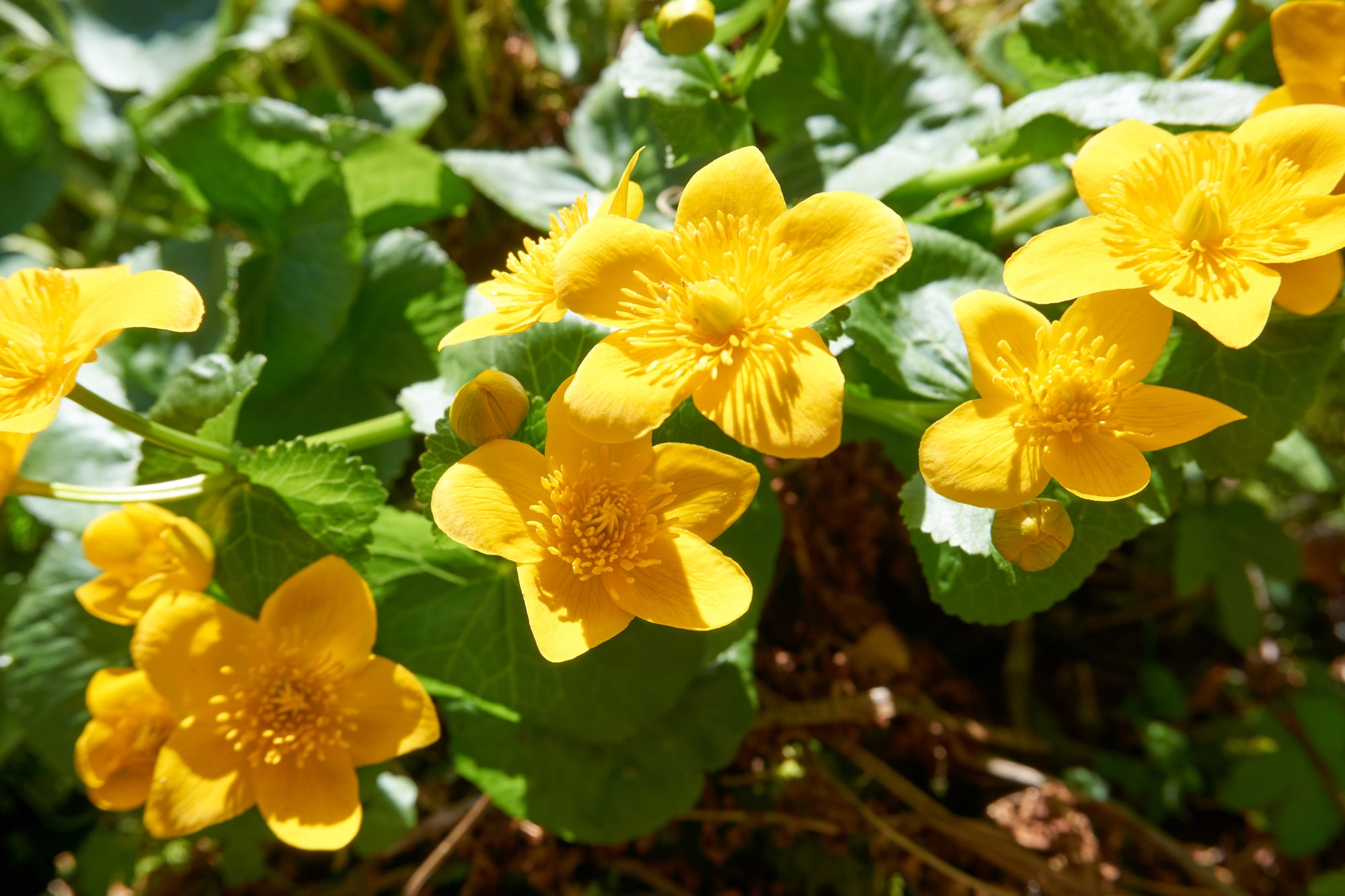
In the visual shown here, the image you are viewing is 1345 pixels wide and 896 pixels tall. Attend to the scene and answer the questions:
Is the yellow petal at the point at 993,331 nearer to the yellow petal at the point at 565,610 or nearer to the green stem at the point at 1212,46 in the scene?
the yellow petal at the point at 565,610

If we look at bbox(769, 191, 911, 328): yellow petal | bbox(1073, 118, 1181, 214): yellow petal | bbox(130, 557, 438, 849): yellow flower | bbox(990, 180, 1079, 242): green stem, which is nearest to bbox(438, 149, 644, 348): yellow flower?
bbox(769, 191, 911, 328): yellow petal

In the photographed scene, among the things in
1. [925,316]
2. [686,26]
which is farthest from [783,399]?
[686,26]

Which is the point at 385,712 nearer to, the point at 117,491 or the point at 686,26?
the point at 117,491

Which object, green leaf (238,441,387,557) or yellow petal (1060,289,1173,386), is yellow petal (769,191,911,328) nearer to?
yellow petal (1060,289,1173,386)

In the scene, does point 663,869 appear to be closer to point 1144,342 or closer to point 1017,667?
point 1017,667

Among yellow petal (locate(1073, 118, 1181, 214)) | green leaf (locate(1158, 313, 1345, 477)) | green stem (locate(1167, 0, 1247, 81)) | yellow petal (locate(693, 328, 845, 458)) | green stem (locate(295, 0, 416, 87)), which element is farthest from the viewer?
green stem (locate(295, 0, 416, 87))
